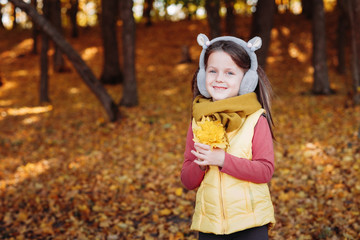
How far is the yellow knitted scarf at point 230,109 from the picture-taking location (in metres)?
2.04

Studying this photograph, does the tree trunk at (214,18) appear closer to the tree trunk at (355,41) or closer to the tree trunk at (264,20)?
the tree trunk at (264,20)

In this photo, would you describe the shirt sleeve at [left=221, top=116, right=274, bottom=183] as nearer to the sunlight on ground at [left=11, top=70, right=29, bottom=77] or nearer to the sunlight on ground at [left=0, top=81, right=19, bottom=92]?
the sunlight on ground at [left=0, top=81, right=19, bottom=92]

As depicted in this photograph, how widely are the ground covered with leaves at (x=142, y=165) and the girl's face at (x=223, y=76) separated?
7.87ft

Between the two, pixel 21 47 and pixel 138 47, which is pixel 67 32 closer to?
pixel 21 47

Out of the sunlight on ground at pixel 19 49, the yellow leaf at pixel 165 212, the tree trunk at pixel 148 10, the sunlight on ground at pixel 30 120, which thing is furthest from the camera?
the tree trunk at pixel 148 10

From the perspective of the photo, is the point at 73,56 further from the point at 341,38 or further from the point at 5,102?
the point at 341,38

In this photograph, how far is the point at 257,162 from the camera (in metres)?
2.04

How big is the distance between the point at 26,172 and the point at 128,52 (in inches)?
176

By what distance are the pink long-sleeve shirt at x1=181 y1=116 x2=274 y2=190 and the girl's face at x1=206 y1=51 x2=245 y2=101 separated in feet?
0.86

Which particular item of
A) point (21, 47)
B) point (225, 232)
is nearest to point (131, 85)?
point (225, 232)

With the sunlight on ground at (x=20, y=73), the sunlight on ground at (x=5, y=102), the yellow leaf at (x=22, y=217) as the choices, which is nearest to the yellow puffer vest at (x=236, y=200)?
the yellow leaf at (x=22, y=217)

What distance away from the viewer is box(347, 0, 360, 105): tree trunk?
7613 mm

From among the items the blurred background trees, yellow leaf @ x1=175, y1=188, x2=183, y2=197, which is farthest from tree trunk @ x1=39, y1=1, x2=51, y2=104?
yellow leaf @ x1=175, y1=188, x2=183, y2=197

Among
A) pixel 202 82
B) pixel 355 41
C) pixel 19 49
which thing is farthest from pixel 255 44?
pixel 19 49
